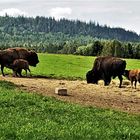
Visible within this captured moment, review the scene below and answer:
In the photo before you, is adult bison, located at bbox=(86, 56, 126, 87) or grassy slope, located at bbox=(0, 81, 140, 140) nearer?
grassy slope, located at bbox=(0, 81, 140, 140)

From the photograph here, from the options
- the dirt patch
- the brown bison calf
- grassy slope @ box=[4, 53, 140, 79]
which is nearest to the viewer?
the dirt patch

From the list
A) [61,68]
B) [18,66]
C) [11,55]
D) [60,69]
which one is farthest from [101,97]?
[61,68]

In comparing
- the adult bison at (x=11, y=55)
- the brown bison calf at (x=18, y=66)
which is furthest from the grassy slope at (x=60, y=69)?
the brown bison calf at (x=18, y=66)

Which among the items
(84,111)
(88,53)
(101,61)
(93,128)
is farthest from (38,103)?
(88,53)

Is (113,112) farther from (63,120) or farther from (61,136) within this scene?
(61,136)

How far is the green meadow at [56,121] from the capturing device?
15.1 m

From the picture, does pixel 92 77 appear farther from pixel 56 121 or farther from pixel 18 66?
pixel 56 121

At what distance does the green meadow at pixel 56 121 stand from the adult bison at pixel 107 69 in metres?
19.2

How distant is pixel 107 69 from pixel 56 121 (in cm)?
2482

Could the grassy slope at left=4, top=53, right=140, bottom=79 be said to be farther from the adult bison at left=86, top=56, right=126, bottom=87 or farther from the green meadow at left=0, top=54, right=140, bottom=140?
the green meadow at left=0, top=54, right=140, bottom=140

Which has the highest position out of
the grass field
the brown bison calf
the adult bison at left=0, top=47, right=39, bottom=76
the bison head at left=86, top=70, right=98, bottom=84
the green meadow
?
the adult bison at left=0, top=47, right=39, bottom=76

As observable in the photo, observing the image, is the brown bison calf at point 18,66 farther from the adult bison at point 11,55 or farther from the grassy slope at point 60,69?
the grassy slope at point 60,69

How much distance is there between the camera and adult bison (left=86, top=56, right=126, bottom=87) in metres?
41.8

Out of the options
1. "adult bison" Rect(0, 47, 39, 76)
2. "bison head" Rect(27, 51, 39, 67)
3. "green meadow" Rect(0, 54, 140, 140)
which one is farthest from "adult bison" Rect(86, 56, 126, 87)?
"green meadow" Rect(0, 54, 140, 140)
